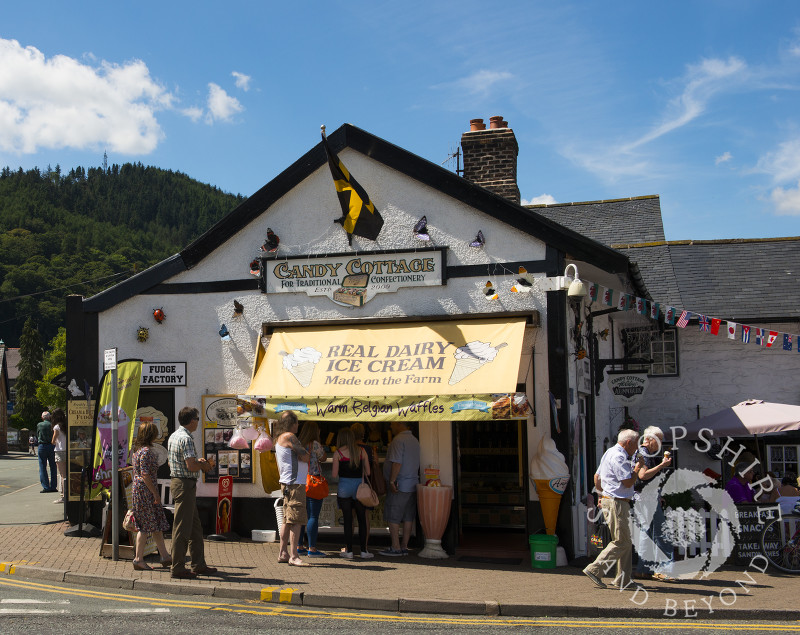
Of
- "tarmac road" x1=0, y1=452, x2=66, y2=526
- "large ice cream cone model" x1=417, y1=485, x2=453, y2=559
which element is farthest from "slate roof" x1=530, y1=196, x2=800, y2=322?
"tarmac road" x1=0, y1=452, x2=66, y2=526

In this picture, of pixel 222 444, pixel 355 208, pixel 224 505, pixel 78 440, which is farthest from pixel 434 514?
pixel 78 440

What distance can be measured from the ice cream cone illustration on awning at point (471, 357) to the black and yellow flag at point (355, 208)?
6.82 ft

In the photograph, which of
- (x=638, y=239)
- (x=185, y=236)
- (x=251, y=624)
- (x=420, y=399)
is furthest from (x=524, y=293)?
(x=185, y=236)

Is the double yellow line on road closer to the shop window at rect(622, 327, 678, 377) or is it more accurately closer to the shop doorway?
the shop doorway

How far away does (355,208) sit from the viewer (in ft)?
36.3

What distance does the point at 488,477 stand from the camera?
13.5 m

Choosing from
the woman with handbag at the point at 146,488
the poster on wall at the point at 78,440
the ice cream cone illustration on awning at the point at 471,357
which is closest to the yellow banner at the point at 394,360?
the ice cream cone illustration on awning at the point at 471,357

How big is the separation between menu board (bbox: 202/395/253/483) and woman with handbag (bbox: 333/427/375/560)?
1.98 meters

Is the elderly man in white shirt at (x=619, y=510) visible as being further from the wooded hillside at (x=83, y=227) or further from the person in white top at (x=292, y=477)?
the wooded hillside at (x=83, y=227)

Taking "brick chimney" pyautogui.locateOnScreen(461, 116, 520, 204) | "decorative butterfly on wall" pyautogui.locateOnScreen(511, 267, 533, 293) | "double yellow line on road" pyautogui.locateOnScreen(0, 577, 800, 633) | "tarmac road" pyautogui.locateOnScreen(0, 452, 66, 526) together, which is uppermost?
"brick chimney" pyautogui.locateOnScreen(461, 116, 520, 204)

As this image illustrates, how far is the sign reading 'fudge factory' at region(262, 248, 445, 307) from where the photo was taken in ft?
36.8

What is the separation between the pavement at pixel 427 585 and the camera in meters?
7.73

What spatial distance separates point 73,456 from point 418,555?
558 cm

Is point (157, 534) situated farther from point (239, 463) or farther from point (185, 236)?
point (185, 236)
